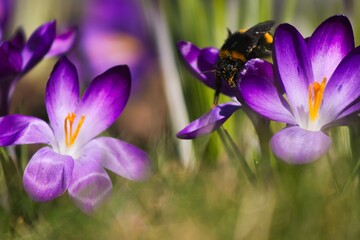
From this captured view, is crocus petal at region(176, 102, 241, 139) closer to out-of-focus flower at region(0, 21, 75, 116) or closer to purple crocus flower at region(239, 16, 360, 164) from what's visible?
purple crocus flower at region(239, 16, 360, 164)

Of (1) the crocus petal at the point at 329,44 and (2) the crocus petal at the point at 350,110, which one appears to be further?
(1) the crocus petal at the point at 329,44

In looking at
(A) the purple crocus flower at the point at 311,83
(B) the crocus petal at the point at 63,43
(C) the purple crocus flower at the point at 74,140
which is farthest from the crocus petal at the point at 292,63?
(B) the crocus petal at the point at 63,43

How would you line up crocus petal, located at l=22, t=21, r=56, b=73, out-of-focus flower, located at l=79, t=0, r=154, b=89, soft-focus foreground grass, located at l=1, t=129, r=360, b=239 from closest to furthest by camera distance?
soft-focus foreground grass, located at l=1, t=129, r=360, b=239 → crocus petal, located at l=22, t=21, r=56, b=73 → out-of-focus flower, located at l=79, t=0, r=154, b=89

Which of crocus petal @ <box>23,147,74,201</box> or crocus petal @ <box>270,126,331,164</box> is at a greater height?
crocus petal @ <box>270,126,331,164</box>

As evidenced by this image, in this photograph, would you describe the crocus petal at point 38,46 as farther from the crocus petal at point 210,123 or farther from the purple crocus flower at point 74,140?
the crocus petal at point 210,123

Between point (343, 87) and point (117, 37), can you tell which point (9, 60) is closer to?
point (343, 87)

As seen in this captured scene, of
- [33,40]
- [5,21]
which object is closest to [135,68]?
[5,21]

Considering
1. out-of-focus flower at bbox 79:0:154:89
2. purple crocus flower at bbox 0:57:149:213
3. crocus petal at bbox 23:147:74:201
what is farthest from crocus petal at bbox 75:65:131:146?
out-of-focus flower at bbox 79:0:154:89
